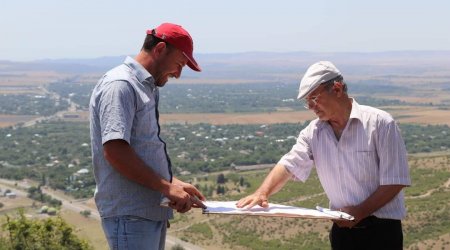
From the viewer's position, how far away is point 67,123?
84.2m

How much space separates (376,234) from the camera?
3.32m

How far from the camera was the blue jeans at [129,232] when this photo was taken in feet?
10.1

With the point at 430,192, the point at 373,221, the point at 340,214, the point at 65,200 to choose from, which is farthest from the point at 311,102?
the point at 65,200

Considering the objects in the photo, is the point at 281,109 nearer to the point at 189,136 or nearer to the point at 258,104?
the point at 258,104

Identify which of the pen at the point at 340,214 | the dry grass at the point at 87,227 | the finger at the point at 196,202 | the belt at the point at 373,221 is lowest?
the dry grass at the point at 87,227

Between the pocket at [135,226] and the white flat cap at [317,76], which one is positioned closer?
the pocket at [135,226]

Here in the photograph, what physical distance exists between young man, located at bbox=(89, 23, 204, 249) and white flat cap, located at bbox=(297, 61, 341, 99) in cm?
56

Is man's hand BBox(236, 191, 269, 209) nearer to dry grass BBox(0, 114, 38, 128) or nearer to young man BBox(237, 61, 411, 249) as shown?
young man BBox(237, 61, 411, 249)

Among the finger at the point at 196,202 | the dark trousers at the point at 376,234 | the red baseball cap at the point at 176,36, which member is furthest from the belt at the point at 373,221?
the red baseball cap at the point at 176,36

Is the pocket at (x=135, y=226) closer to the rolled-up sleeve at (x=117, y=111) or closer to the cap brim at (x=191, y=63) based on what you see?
the rolled-up sleeve at (x=117, y=111)

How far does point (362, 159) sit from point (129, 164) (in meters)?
1.14

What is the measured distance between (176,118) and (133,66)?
87902mm

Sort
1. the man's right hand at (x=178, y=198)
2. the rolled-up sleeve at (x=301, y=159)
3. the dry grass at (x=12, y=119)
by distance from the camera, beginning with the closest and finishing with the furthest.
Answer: the man's right hand at (x=178, y=198) → the rolled-up sleeve at (x=301, y=159) → the dry grass at (x=12, y=119)

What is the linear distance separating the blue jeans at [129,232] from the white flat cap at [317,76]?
97 centimetres
